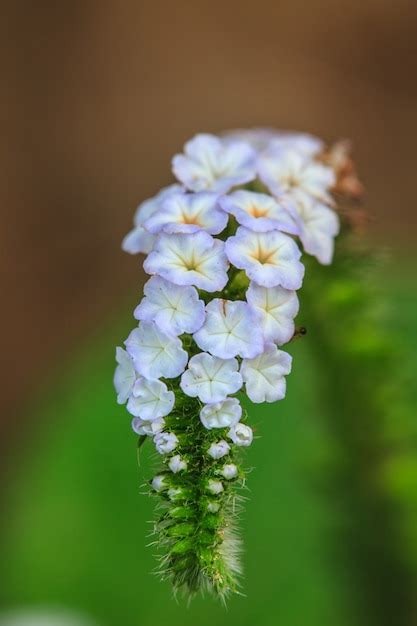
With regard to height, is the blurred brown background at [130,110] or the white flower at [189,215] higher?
the blurred brown background at [130,110]

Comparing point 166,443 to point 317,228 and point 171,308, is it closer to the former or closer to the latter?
point 171,308

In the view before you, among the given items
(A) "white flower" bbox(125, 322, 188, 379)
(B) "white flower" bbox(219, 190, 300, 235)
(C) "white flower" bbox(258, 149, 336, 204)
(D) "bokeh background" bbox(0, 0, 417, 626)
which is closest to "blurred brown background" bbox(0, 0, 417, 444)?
(D) "bokeh background" bbox(0, 0, 417, 626)

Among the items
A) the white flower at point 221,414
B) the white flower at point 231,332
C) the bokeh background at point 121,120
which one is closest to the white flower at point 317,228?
the white flower at point 231,332

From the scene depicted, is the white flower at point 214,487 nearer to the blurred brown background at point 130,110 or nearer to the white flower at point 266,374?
the white flower at point 266,374

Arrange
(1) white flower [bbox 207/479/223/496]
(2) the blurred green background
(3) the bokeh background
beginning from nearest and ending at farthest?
(1) white flower [bbox 207/479/223/496], (2) the blurred green background, (3) the bokeh background

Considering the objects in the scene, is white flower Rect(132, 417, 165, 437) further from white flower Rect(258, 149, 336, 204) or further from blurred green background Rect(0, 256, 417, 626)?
blurred green background Rect(0, 256, 417, 626)

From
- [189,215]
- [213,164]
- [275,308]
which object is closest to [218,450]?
[275,308]
